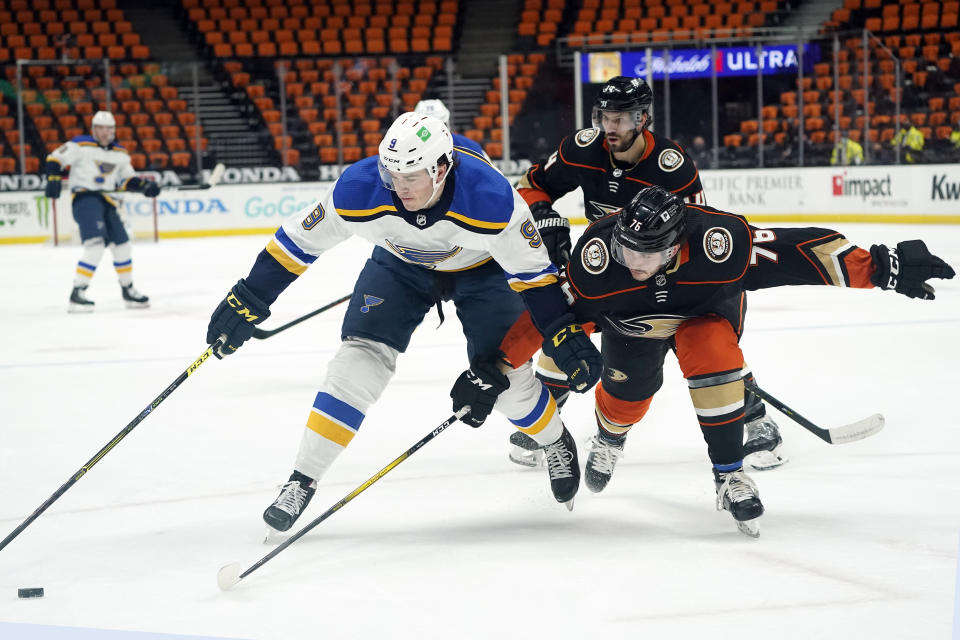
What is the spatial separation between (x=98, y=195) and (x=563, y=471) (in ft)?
19.2

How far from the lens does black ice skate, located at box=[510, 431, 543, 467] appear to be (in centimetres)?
350

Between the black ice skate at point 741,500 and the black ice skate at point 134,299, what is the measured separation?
5.53 m

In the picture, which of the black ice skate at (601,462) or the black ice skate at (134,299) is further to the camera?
the black ice skate at (134,299)

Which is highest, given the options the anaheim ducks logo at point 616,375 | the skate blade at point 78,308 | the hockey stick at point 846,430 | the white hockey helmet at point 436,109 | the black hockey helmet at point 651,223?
the white hockey helmet at point 436,109

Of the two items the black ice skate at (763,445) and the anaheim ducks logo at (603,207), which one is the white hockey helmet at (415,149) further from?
the black ice skate at (763,445)

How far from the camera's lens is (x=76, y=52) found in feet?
53.9

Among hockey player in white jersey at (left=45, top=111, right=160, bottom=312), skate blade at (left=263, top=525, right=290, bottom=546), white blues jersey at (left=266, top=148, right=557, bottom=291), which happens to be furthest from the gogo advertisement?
skate blade at (left=263, top=525, right=290, bottom=546)

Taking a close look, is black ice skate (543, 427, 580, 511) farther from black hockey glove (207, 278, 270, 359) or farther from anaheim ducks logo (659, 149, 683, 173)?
anaheim ducks logo (659, 149, 683, 173)

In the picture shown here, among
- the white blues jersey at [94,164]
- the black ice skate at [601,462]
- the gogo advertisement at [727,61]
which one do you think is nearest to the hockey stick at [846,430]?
the black ice skate at [601,462]

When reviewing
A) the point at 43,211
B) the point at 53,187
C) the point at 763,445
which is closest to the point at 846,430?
the point at 763,445

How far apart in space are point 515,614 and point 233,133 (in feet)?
41.3

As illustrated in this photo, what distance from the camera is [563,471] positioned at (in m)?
3.02

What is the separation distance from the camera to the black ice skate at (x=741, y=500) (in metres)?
2.68

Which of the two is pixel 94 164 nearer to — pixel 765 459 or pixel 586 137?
pixel 586 137
